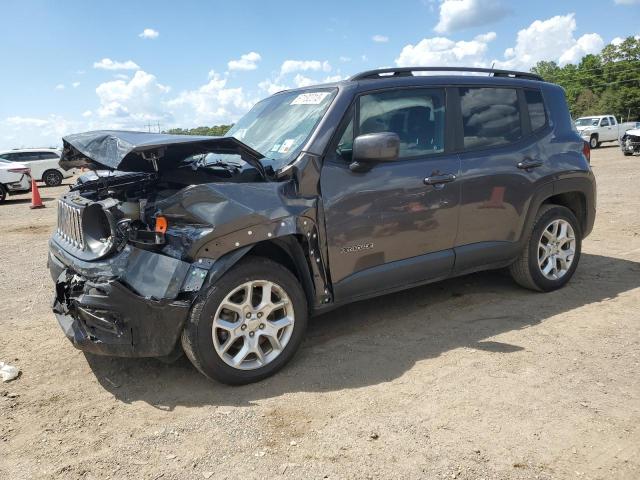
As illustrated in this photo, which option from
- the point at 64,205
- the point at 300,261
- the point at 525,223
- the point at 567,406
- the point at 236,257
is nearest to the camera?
the point at 567,406

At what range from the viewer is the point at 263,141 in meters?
4.16

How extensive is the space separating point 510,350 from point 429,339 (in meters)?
0.59

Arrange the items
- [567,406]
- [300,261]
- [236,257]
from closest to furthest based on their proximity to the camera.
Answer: [567,406] < [236,257] < [300,261]

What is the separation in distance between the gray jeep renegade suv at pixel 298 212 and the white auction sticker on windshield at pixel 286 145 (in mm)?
59

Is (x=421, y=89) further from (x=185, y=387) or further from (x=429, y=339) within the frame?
(x=185, y=387)

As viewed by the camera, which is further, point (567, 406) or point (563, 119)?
point (563, 119)

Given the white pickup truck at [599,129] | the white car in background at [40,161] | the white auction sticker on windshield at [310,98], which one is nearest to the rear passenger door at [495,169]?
the white auction sticker on windshield at [310,98]

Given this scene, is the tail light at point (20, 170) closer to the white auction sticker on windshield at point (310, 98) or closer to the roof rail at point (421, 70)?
the white auction sticker on windshield at point (310, 98)

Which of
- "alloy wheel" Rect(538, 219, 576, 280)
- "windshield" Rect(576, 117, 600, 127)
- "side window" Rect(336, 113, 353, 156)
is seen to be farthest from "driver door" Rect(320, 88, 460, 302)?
"windshield" Rect(576, 117, 600, 127)

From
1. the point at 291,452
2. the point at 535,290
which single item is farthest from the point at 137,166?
the point at 535,290

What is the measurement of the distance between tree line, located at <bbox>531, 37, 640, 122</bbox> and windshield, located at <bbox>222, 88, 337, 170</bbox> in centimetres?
7247

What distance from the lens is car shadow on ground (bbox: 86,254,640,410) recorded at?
3.38 m

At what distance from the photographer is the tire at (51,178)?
22375 mm

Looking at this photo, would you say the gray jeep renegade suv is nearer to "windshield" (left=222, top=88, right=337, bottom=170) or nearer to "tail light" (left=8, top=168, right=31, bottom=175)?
"windshield" (left=222, top=88, right=337, bottom=170)
